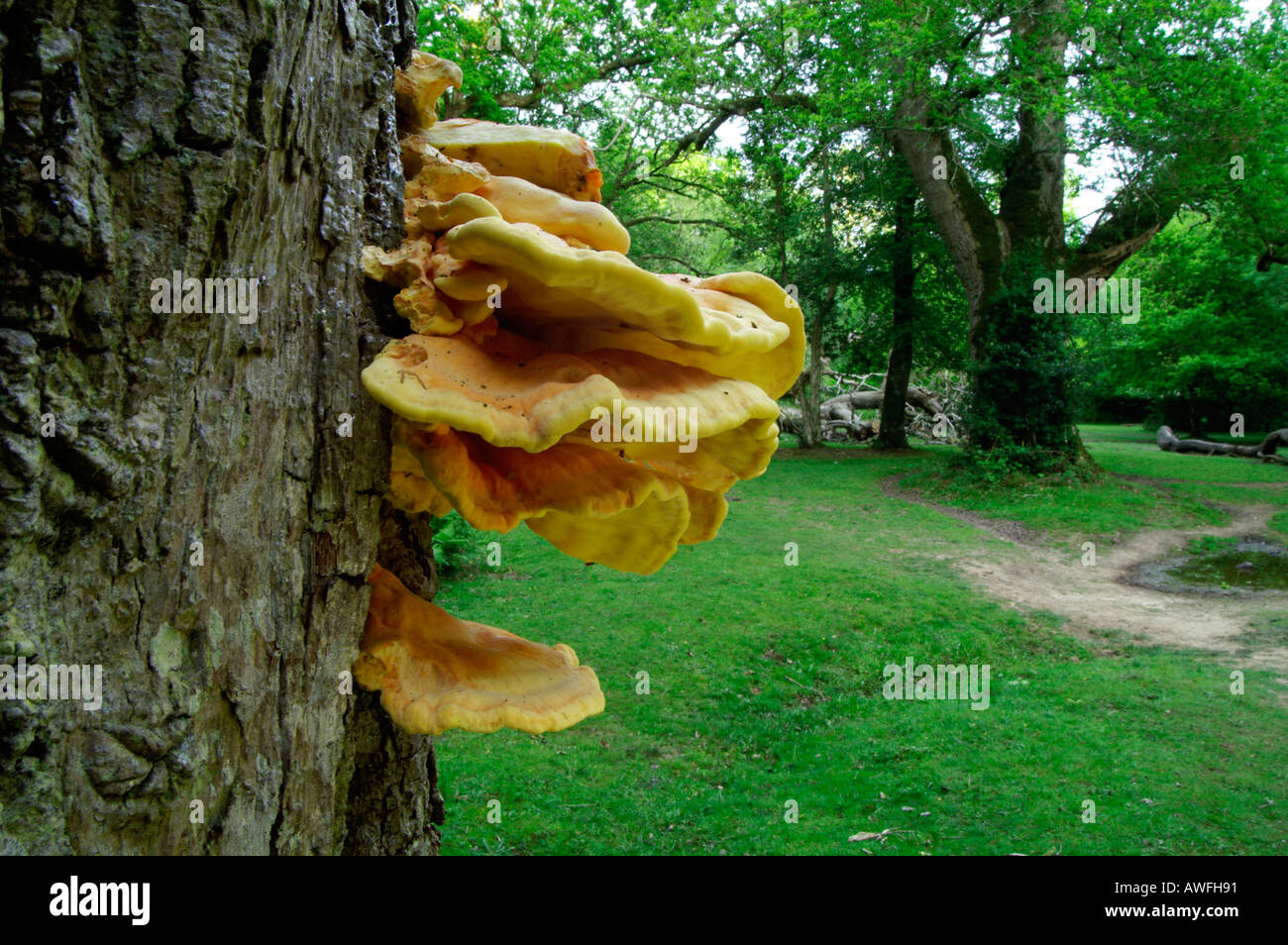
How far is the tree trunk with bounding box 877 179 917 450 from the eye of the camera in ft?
66.9

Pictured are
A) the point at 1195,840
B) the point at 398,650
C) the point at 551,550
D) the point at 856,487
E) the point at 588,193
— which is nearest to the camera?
the point at 398,650

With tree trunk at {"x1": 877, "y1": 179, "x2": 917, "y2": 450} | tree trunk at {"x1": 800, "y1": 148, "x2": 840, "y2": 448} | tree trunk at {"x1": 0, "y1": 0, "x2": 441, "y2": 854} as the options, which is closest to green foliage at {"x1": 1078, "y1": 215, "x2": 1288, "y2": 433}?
tree trunk at {"x1": 877, "y1": 179, "x2": 917, "y2": 450}

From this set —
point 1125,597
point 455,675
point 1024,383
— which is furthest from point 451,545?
point 1024,383

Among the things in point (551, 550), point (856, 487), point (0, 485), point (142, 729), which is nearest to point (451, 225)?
point (0, 485)

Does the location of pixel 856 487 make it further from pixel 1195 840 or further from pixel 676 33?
pixel 1195 840

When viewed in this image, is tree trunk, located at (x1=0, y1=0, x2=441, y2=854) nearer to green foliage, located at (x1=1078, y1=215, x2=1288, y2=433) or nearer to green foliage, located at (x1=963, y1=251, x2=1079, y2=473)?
green foliage, located at (x1=963, y1=251, x2=1079, y2=473)

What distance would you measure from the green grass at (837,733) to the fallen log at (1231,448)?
53.0 ft

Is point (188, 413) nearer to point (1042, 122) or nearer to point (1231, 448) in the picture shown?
point (1042, 122)

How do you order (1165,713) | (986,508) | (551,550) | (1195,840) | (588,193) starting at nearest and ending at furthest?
(588,193) → (1195,840) → (1165,713) → (551,550) → (986,508)

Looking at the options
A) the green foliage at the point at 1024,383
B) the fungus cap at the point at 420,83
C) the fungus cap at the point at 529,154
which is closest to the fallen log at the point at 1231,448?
the green foliage at the point at 1024,383

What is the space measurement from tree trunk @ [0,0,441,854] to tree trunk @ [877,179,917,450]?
2007 centimetres

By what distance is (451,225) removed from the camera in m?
1.77

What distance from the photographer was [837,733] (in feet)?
18.3

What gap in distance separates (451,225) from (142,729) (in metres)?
1.13
